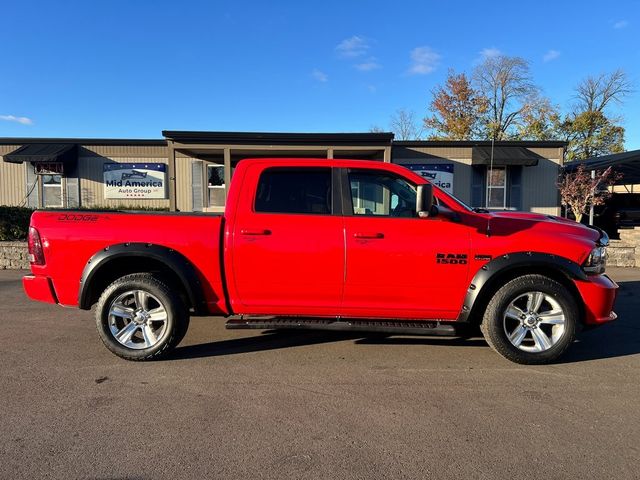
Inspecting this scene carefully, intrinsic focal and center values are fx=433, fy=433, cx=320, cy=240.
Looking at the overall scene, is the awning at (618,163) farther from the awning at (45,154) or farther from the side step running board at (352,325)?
the awning at (45,154)

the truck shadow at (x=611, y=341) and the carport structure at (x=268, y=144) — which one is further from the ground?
the carport structure at (x=268, y=144)

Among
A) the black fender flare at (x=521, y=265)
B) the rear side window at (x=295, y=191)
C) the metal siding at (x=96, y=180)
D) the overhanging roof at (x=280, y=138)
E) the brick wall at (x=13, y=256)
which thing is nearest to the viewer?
the black fender flare at (x=521, y=265)

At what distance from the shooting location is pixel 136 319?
423cm

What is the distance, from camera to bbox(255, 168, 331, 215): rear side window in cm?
423

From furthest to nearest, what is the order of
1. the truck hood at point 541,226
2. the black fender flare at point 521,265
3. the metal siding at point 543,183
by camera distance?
the metal siding at point 543,183, the truck hood at point 541,226, the black fender flare at point 521,265

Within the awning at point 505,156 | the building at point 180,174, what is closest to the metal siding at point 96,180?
the building at point 180,174

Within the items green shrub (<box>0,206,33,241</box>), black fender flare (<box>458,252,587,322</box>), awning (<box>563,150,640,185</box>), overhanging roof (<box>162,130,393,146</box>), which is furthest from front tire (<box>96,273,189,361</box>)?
awning (<box>563,150,640,185</box>)

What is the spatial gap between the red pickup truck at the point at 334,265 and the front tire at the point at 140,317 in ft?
0.04

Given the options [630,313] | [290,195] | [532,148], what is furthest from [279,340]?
[532,148]

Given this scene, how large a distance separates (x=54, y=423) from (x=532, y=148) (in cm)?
1833

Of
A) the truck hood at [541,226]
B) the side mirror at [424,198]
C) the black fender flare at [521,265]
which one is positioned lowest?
the black fender flare at [521,265]

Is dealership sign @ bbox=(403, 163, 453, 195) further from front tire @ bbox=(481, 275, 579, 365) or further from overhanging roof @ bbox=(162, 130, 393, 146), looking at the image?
front tire @ bbox=(481, 275, 579, 365)

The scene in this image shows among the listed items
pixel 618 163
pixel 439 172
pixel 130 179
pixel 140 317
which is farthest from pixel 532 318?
pixel 618 163

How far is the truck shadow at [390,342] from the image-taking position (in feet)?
14.9
